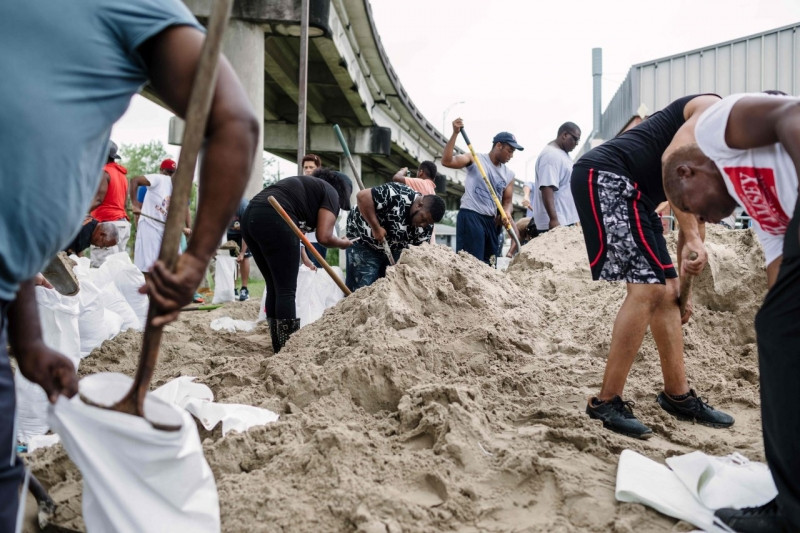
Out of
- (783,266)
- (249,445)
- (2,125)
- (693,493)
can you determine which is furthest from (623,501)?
(2,125)

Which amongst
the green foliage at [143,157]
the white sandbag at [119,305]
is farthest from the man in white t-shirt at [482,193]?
the green foliage at [143,157]

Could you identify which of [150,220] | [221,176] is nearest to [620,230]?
[221,176]

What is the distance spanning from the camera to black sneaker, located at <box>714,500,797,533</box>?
1.76 meters

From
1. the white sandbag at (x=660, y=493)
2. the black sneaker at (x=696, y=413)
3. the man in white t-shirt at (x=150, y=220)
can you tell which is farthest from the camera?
the man in white t-shirt at (x=150, y=220)

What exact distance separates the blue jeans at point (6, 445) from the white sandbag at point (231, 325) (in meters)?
4.39

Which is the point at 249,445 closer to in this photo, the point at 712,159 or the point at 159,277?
the point at 159,277

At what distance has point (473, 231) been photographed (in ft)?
21.6

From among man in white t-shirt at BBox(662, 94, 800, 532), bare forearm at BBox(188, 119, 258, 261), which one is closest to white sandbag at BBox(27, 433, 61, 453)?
bare forearm at BBox(188, 119, 258, 261)

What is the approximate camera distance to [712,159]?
1938 millimetres

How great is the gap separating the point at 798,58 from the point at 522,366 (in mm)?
10109

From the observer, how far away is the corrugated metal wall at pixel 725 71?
10.6 metres

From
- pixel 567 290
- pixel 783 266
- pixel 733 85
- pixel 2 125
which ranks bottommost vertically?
pixel 567 290

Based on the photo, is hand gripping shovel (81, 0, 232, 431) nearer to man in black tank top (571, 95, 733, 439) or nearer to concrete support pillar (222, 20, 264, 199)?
man in black tank top (571, 95, 733, 439)

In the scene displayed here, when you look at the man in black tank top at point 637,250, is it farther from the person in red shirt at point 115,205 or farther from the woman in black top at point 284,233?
the person in red shirt at point 115,205
